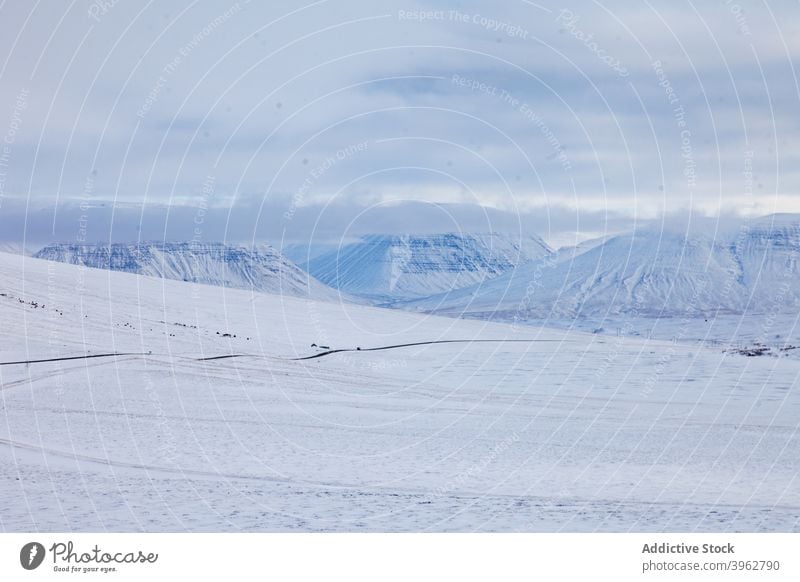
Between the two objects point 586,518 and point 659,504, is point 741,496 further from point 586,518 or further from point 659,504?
point 586,518

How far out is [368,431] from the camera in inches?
1050

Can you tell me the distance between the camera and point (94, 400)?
1141 inches

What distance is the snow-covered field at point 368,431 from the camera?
17.9 metres
